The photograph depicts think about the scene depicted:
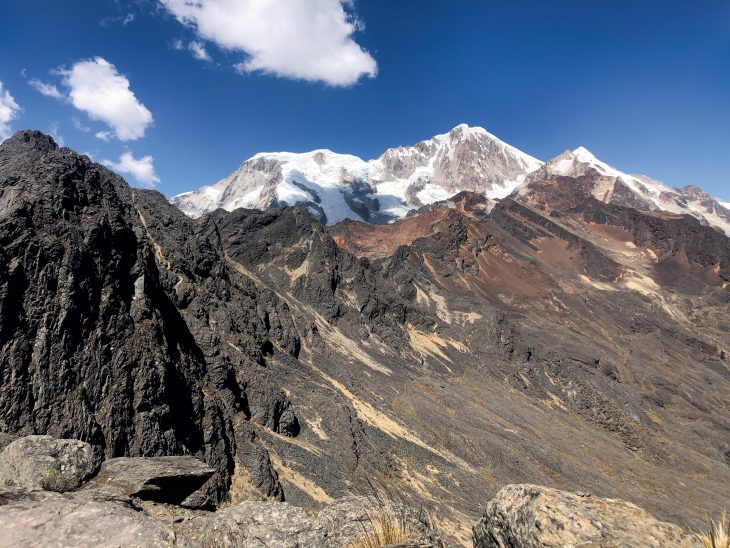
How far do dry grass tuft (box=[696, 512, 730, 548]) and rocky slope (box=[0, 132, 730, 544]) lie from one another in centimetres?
682

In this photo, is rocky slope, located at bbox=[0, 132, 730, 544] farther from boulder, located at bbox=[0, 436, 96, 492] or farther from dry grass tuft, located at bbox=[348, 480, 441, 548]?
dry grass tuft, located at bbox=[348, 480, 441, 548]

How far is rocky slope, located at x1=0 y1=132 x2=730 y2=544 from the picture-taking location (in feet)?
68.4

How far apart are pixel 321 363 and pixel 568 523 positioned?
40117mm

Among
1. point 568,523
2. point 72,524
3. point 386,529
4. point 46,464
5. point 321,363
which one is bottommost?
point 321,363

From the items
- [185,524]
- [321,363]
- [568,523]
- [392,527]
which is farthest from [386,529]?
[321,363]

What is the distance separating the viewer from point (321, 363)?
143ft

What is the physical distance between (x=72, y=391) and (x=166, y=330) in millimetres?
7931

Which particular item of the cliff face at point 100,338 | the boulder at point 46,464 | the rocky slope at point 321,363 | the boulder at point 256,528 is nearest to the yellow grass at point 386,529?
Result: the boulder at point 256,528

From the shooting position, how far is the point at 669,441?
5300cm

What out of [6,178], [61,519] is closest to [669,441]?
[61,519]

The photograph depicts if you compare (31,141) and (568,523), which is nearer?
(568,523)

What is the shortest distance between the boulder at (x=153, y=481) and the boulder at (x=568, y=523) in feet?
15.6

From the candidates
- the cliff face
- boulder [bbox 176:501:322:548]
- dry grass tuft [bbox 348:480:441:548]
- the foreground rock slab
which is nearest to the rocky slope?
the cliff face

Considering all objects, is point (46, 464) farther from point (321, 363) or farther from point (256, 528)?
point (321, 363)
